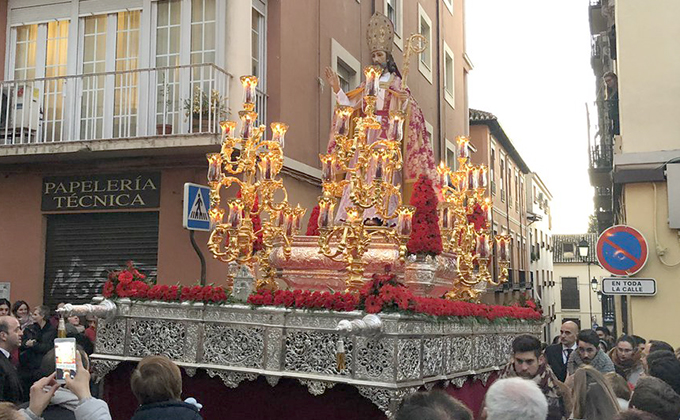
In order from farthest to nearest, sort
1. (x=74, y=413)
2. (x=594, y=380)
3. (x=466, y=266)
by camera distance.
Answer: (x=466, y=266) → (x=594, y=380) → (x=74, y=413)

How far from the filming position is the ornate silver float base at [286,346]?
6.89 metres

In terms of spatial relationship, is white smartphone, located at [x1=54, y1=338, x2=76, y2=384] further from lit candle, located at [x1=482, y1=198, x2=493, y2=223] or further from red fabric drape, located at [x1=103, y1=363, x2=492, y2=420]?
lit candle, located at [x1=482, y1=198, x2=493, y2=223]

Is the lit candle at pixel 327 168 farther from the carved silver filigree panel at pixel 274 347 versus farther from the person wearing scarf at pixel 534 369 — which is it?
the person wearing scarf at pixel 534 369

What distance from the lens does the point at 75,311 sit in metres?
7.61

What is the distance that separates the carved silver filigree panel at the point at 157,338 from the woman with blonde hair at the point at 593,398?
14.5 feet

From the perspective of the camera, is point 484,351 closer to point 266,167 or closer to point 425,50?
point 266,167

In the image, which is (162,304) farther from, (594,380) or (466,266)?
(594,380)

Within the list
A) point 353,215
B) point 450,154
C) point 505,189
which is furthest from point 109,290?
point 505,189

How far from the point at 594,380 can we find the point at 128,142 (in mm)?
8112

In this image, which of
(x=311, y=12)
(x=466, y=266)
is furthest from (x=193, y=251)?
(x=311, y=12)

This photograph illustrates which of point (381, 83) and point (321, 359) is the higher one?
point (381, 83)

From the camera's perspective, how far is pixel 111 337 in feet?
27.0

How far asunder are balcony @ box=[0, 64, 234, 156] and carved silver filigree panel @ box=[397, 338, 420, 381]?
5.01 meters

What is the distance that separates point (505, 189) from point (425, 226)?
27.6 m
